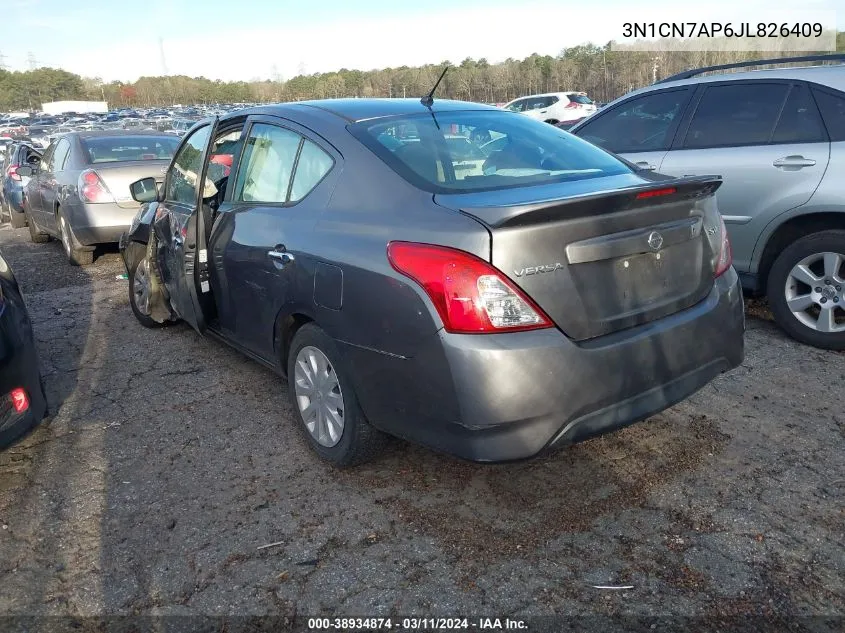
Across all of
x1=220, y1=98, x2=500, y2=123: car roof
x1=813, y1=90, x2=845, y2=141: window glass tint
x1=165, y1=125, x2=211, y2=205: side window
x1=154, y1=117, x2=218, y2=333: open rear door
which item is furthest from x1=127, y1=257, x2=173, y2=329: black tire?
x1=813, y1=90, x2=845, y2=141: window glass tint

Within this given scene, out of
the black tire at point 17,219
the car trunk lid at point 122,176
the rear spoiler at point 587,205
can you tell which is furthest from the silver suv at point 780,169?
the black tire at point 17,219

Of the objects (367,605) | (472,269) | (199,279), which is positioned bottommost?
(367,605)

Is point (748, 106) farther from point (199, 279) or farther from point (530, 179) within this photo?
point (199, 279)

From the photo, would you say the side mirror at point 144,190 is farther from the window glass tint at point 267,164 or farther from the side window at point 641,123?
the side window at point 641,123

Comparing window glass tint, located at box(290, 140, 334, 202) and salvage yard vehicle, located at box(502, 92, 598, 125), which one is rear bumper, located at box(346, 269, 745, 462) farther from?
salvage yard vehicle, located at box(502, 92, 598, 125)

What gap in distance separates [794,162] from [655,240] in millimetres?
2292

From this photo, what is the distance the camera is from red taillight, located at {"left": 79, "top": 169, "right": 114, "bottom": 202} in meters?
7.53

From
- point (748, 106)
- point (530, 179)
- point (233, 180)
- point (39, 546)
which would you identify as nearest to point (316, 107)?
point (233, 180)

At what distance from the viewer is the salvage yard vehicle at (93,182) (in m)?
7.55

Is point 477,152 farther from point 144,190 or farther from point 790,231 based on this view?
point 144,190

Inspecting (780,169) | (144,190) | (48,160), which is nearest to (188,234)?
(144,190)

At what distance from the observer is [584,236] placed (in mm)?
2492

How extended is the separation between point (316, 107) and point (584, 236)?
1.69 meters

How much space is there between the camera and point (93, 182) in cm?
754
